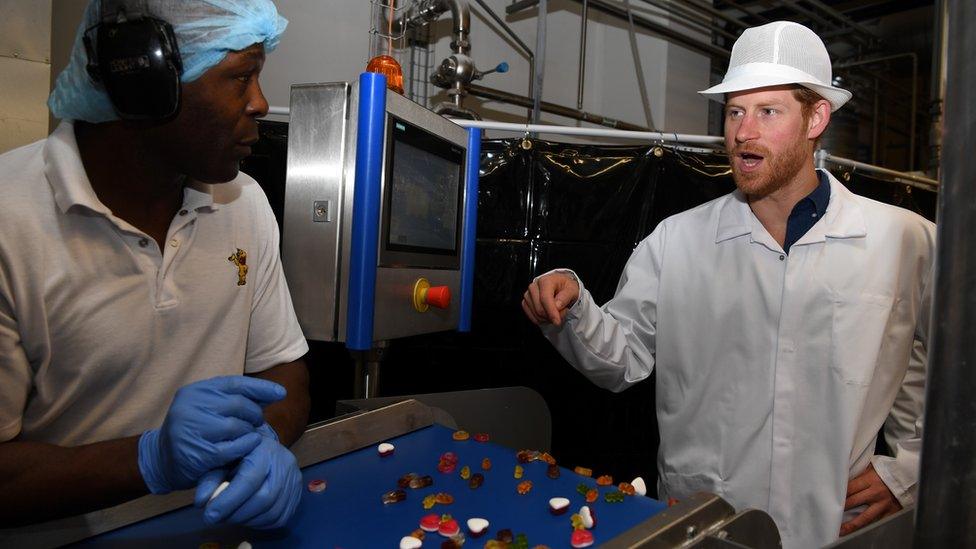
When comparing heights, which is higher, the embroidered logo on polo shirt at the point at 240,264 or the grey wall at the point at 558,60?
the grey wall at the point at 558,60

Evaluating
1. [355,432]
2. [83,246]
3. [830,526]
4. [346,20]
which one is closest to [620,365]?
[830,526]

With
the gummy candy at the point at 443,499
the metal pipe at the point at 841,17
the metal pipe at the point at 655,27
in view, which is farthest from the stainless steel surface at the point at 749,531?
the metal pipe at the point at 841,17

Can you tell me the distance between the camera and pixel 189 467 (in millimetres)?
676

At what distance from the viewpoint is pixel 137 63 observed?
31.0 inches

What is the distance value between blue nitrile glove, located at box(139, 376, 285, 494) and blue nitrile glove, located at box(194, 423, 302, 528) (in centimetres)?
2

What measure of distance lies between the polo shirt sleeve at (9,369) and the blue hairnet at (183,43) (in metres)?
0.26

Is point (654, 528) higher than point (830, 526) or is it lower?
higher

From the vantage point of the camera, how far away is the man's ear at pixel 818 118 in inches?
53.4

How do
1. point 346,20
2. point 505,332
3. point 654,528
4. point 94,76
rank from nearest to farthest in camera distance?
point 654,528
point 94,76
point 505,332
point 346,20

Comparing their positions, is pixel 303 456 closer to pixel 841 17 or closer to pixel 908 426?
pixel 908 426

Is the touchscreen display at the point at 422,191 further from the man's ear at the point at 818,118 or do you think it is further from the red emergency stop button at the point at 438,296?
the man's ear at the point at 818,118

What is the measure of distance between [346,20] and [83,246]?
7.79 feet

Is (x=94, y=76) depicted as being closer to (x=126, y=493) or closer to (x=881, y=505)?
(x=126, y=493)

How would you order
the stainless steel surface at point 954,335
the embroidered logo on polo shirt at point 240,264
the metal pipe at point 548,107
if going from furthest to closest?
the metal pipe at point 548,107 → the embroidered logo on polo shirt at point 240,264 → the stainless steel surface at point 954,335
